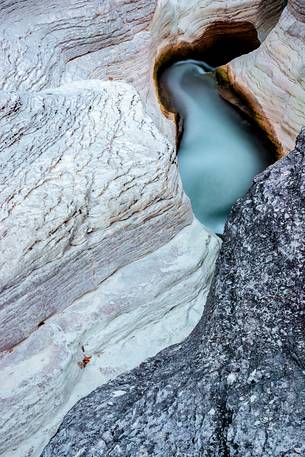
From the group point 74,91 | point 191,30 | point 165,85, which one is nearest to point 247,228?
point 74,91

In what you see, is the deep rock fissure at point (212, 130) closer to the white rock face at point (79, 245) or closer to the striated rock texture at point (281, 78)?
the striated rock texture at point (281, 78)

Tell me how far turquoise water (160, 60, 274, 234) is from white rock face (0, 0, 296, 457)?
1335mm

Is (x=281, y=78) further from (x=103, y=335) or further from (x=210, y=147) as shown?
(x=103, y=335)

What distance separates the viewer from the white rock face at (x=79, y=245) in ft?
9.65

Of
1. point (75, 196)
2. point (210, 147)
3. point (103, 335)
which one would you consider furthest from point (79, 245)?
point (210, 147)

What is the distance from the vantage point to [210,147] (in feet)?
18.0

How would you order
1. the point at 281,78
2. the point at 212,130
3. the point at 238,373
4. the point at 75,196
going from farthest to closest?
the point at 212,130, the point at 281,78, the point at 75,196, the point at 238,373

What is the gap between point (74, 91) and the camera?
154 inches

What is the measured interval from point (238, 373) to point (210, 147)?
134 inches

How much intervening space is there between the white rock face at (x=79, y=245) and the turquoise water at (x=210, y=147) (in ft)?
4.38

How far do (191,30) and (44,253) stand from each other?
146 inches

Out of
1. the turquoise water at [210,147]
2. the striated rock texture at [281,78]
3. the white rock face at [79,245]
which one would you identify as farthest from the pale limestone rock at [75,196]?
the striated rock texture at [281,78]

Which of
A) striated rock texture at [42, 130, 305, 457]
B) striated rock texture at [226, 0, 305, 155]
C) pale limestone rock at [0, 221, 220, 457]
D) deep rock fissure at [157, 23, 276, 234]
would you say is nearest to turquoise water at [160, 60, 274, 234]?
deep rock fissure at [157, 23, 276, 234]

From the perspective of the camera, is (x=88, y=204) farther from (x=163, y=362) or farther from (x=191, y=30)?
(x=191, y=30)
